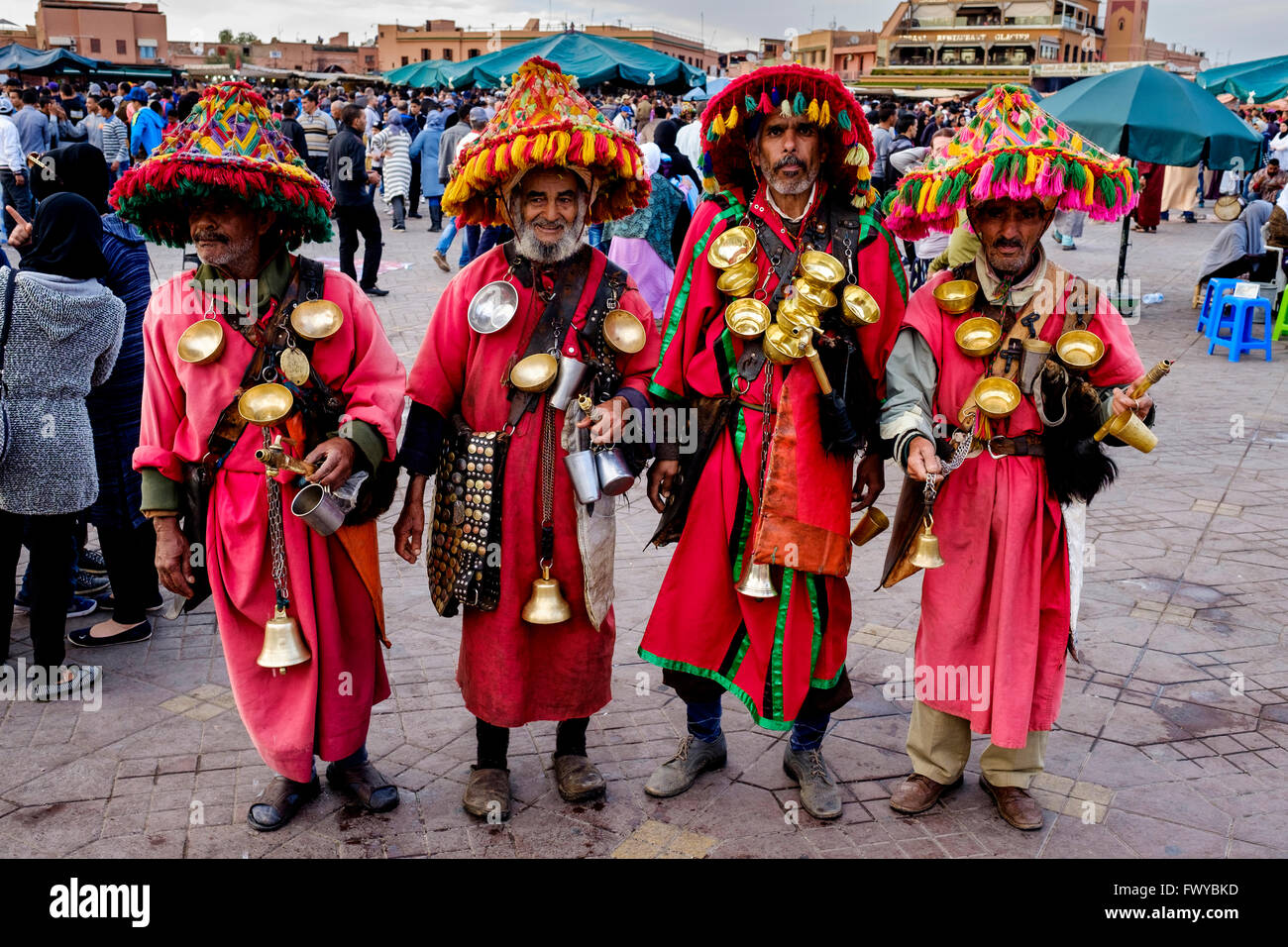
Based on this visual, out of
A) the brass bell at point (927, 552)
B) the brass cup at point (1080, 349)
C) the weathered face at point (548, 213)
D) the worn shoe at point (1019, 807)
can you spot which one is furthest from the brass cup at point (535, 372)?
the worn shoe at point (1019, 807)

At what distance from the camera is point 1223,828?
11.0 feet

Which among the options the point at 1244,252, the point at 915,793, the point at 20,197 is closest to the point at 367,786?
the point at 915,793

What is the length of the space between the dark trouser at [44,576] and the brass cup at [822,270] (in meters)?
2.96

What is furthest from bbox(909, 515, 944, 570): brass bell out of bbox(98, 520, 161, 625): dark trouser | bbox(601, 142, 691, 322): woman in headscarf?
bbox(601, 142, 691, 322): woman in headscarf

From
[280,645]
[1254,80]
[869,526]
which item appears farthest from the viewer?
[1254,80]

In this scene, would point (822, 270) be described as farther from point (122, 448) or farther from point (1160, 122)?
point (1160, 122)

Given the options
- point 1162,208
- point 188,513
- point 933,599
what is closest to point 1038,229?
point 933,599

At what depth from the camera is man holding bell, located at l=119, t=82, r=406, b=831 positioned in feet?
10.0

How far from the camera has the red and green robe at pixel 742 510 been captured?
334 cm

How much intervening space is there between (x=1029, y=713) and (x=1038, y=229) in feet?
4.71

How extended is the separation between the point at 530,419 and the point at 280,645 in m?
0.96

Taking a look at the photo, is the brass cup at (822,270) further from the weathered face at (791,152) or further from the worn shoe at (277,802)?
the worn shoe at (277,802)

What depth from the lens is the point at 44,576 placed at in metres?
4.22

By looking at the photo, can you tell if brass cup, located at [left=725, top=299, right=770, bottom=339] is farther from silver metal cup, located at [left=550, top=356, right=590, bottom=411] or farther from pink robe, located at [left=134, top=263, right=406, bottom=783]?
pink robe, located at [left=134, top=263, right=406, bottom=783]
